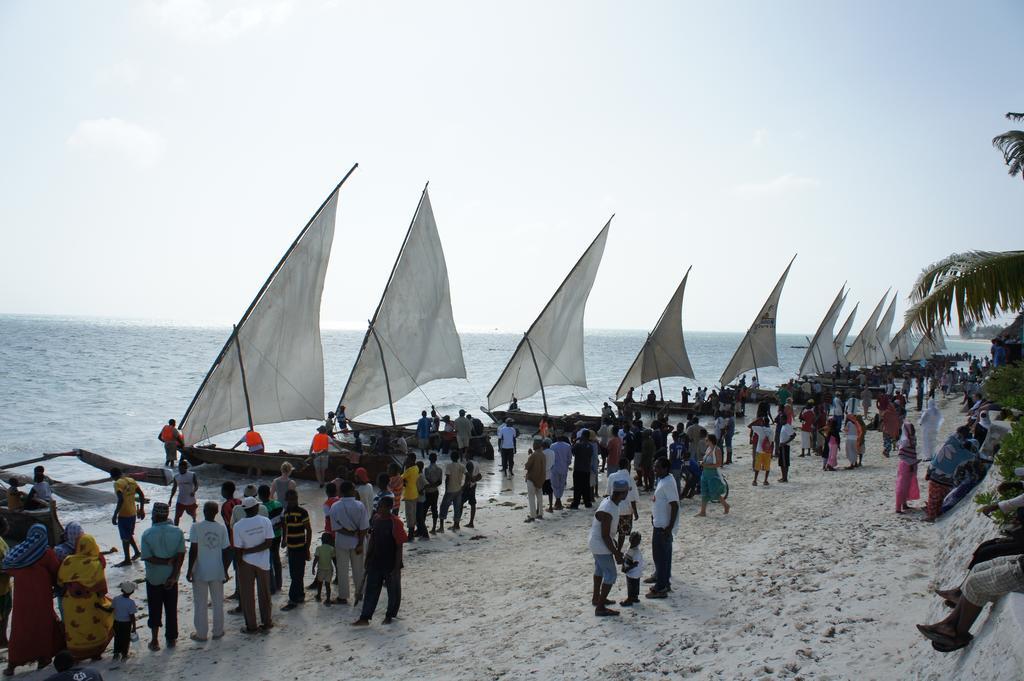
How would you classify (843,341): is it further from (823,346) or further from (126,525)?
(126,525)

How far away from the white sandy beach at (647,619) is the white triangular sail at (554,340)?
692 inches

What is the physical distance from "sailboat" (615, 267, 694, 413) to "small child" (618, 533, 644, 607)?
26.3 meters

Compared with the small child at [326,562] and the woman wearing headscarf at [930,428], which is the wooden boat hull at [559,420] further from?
the small child at [326,562]

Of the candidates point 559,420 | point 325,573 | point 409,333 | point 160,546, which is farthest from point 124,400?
point 160,546

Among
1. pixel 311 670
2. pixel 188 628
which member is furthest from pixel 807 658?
pixel 188 628

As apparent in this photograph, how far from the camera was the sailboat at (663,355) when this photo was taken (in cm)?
3453

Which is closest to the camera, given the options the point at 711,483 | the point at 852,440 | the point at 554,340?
the point at 711,483

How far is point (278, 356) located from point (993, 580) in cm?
1814

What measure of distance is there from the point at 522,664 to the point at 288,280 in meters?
15.2

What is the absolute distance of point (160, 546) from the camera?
7.68 meters

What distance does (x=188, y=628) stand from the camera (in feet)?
28.4

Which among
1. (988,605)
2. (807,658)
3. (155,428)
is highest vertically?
(988,605)

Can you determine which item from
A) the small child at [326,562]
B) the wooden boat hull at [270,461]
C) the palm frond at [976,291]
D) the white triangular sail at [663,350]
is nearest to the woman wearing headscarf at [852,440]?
the palm frond at [976,291]

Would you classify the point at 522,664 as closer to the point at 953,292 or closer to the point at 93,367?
the point at 953,292
